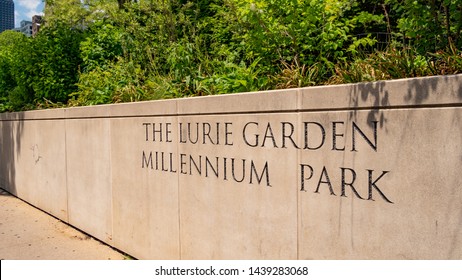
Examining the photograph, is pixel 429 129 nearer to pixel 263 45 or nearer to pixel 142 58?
pixel 263 45

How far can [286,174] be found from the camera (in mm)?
3293

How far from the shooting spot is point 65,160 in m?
7.07

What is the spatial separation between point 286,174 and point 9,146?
8.99 meters

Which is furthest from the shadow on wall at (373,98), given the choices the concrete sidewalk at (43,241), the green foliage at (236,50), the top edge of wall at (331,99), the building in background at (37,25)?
the building in background at (37,25)

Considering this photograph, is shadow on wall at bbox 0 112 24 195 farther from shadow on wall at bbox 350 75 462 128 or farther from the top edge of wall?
shadow on wall at bbox 350 75 462 128

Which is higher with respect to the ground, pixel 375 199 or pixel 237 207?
pixel 375 199

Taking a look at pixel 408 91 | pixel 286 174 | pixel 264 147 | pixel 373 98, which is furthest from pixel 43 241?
pixel 408 91

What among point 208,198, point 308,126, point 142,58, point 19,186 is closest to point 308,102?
point 308,126

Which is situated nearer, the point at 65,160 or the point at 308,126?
the point at 308,126

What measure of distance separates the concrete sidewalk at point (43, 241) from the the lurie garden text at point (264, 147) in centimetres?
155

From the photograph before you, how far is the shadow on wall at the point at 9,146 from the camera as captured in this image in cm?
939

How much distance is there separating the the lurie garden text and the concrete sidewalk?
1.55m

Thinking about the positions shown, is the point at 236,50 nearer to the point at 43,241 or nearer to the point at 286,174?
the point at 286,174

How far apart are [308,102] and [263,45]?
1.72 metres
